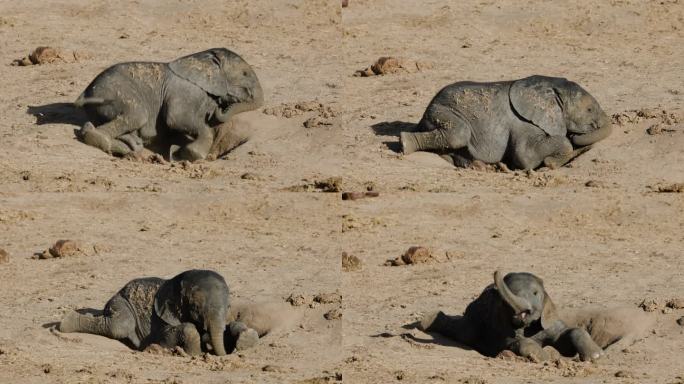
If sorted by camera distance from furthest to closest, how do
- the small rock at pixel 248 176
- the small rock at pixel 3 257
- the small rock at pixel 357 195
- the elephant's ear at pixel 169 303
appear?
the small rock at pixel 248 176 < the small rock at pixel 357 195 < the small rock at pixel 3 257 < the elephant's ear at pixel 169 303

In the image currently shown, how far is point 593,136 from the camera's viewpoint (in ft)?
85.6

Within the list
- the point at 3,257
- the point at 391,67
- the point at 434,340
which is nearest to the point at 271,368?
the point at 434,340

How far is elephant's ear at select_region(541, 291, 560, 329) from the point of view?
2145 cm

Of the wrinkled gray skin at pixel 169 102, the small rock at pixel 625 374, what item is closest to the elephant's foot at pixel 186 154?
the wrinkled gray skin at pixel 169 102

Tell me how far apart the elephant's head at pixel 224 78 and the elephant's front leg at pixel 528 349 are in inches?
265

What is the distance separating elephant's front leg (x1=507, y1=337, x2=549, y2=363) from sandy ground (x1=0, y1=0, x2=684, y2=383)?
0.60 feet

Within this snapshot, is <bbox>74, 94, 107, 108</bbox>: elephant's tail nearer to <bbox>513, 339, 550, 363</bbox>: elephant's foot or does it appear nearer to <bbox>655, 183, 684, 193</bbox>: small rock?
<bbox>655, 183, 684, 193</bbox>: small rock

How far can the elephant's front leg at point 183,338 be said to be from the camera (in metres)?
21.6

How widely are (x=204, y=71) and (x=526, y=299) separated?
7.07m

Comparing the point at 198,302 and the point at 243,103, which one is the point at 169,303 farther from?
the point at 243,103

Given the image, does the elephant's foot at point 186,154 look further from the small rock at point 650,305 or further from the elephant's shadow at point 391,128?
the small rock at point 650,305

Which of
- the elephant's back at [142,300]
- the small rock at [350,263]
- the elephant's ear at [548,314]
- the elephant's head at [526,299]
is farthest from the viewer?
the small rock at [350,263]

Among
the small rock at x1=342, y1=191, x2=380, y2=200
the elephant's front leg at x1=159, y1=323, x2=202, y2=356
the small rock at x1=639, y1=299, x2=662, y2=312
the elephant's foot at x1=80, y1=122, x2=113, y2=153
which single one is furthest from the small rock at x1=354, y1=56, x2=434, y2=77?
the elephant's front leg at x1=159, y1=323, x2=202, y2=356

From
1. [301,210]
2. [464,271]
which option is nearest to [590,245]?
[464,271]
